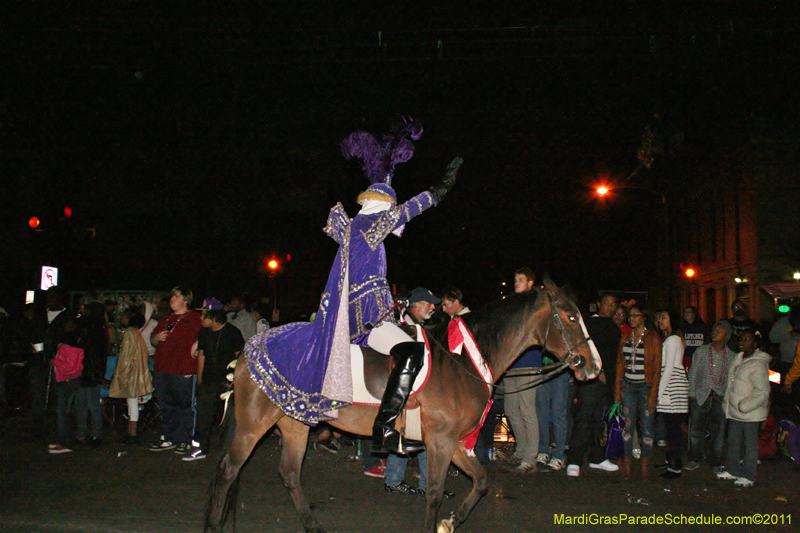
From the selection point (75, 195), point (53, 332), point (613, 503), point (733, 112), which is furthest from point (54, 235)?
point (733, 112)

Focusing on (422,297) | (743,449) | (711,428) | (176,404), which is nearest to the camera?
(422,297)

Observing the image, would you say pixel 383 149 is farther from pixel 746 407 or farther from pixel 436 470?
pixel 746 407

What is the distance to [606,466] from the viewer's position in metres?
8.44

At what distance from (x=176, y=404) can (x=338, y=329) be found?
5040 mm

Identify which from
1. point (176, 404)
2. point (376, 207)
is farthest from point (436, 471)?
point (176, 404)

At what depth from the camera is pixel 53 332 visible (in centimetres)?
932

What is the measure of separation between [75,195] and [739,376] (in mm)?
22039

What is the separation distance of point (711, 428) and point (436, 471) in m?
5.72

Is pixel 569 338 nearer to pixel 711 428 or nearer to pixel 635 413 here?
pixel 635 413

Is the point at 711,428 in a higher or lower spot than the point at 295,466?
lower

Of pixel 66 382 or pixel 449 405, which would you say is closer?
pixel 449 405

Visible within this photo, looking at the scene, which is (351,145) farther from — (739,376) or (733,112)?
(733,112)

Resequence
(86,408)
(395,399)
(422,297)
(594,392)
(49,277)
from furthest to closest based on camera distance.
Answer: (49,277), (86,408), (594,392), (422,297), (395,399)

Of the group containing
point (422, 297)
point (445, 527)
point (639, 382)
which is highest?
point (422, 297)
